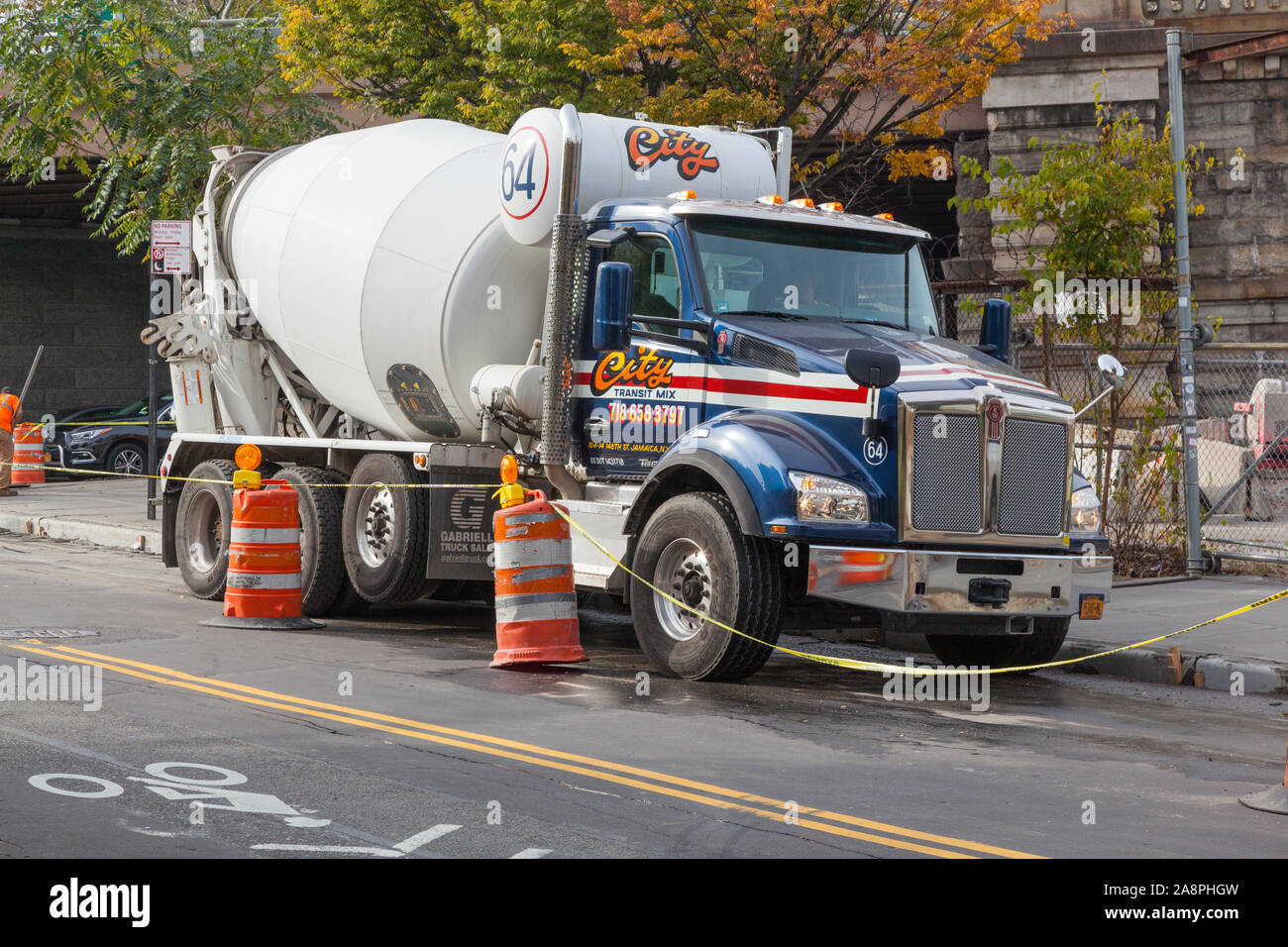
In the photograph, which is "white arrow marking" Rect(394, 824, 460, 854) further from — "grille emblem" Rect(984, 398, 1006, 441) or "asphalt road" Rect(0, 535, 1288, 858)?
"grille emblem" Rect(984, 398, 1006, 441)

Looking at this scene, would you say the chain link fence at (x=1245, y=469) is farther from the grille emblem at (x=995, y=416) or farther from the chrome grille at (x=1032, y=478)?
the grille emblem at (x=995, y=416)

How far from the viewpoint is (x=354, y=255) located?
40.6ft

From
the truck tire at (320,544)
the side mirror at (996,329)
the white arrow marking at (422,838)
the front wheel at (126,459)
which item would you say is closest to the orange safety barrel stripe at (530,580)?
the truck tire at (320,544)

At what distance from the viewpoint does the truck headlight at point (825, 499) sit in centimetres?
912

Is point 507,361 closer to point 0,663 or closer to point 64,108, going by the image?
point 0,663

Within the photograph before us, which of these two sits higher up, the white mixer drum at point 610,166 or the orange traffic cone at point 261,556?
the white mixer drum at point 610,166

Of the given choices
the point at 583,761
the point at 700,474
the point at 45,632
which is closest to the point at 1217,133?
the point at 700,474

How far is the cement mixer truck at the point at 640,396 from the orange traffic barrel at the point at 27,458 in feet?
40.5

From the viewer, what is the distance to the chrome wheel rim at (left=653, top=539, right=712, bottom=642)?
974 centimetres

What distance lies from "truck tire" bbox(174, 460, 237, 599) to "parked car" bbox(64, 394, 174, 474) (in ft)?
50.7

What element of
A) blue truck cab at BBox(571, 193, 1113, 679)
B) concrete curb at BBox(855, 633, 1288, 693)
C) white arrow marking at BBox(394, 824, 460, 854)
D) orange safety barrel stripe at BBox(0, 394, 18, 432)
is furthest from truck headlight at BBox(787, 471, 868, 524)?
orange safety barrel stripe at BBox(0, 394, 18, 432)

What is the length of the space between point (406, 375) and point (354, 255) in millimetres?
1078
